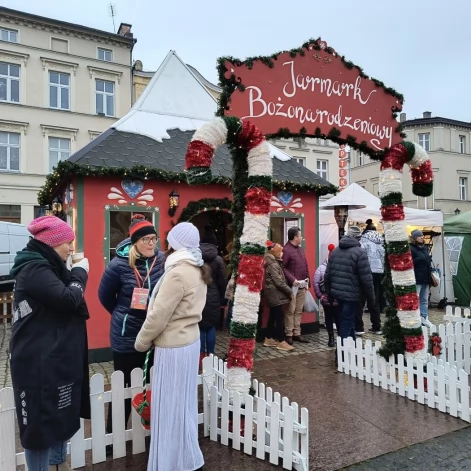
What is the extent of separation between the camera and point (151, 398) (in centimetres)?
294

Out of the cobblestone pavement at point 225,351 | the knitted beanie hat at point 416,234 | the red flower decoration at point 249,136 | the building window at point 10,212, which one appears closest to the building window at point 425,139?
the cobblestone pavement at point 225,351

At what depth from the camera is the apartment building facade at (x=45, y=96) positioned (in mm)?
21094

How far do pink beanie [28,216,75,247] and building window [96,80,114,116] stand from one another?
23.1 m

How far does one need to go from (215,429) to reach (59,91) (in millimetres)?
23406

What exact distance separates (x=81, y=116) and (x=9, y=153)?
4.29 m

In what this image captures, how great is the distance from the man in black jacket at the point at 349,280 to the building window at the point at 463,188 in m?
32.7

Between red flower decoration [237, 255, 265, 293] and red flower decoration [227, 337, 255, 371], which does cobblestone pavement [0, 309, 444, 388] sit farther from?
red flower decoration [237, 255, 265, 293]

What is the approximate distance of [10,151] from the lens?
21156mm

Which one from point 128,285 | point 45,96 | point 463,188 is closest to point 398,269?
point 128,285

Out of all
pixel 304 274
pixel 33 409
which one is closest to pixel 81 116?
pixel 304 274

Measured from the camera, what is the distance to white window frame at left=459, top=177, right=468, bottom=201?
33.5m

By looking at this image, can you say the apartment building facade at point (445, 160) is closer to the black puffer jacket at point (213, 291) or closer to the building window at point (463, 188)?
the building window at point (463, 188)

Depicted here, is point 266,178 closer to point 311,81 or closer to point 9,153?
point 311,81

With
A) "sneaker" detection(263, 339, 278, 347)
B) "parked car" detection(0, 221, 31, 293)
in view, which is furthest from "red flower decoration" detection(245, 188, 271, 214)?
"parked car" detection(0, 221, 31, 293)
